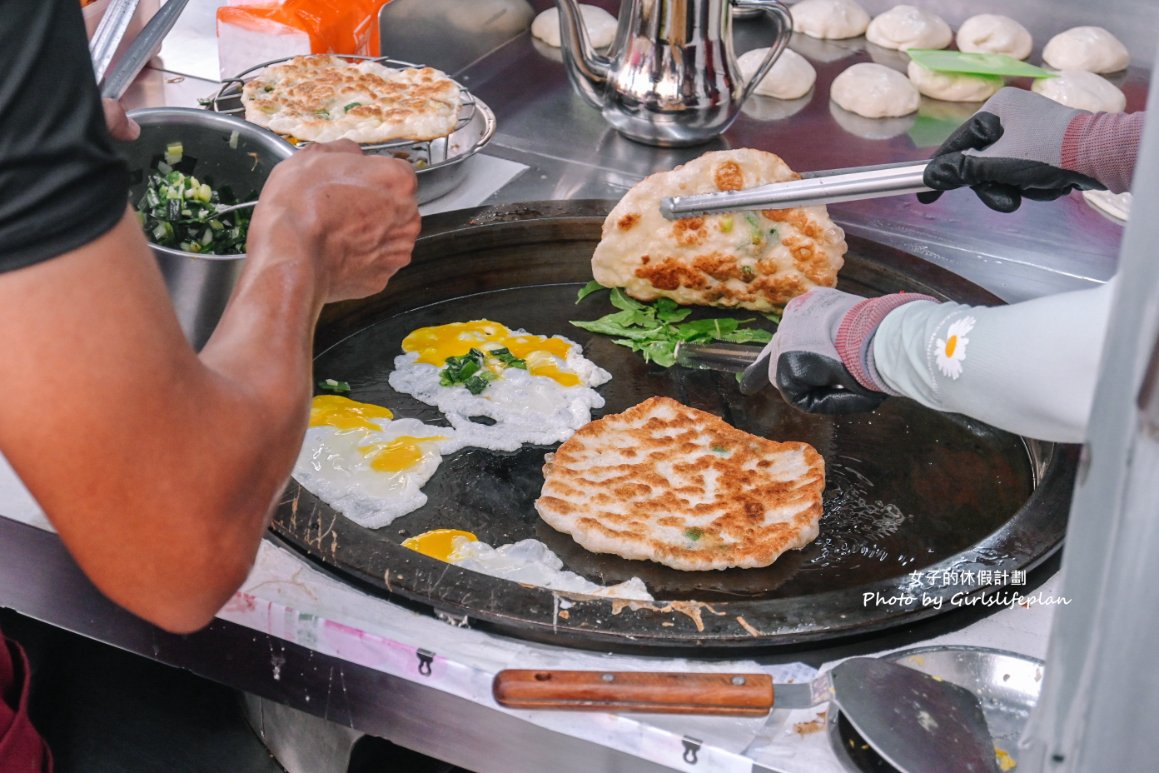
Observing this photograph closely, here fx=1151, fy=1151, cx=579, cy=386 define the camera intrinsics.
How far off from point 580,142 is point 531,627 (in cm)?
198

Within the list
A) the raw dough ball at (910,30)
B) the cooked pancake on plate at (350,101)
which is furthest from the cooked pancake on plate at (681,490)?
the raw dough ball at (910,30)

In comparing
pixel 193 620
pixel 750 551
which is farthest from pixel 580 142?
pixel 193 620

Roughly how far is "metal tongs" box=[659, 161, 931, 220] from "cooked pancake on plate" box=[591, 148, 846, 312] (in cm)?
10

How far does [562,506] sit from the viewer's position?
6.77ft

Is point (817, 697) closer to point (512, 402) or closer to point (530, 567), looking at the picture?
point (530, 567)

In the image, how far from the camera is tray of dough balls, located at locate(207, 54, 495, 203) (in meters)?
2.89

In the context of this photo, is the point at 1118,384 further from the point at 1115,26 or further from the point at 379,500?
the point at 1115,26

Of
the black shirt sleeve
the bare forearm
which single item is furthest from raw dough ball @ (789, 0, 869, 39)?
the black shirt sleeve

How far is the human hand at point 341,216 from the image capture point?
1.57 meters

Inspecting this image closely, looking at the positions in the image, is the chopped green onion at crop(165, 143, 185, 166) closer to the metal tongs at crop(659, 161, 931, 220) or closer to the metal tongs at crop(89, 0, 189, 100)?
the metal tongs at crop(89, 0, 189, 100)

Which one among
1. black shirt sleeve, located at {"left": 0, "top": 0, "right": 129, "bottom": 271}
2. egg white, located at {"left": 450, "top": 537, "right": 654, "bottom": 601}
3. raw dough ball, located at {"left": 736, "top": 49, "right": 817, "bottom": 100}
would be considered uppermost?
black shirt sleeve, located at {"left": 0, "top": 0, "right": 129, "bottom": 271}

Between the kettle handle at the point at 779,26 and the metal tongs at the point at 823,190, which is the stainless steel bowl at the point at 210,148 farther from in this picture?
the kettle handle at the point at 779,26

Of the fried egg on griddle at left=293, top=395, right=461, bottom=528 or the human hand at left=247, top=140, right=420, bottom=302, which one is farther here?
the fried egg on griddle at left=293, top=395, right=461, bottom=528

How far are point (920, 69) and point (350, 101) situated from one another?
6.03 feet
